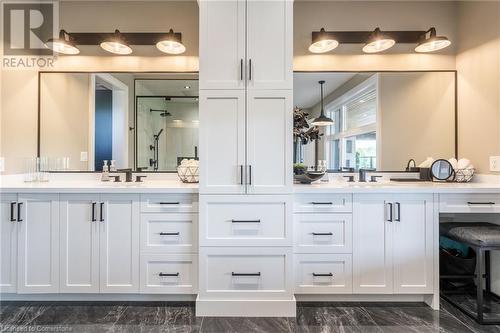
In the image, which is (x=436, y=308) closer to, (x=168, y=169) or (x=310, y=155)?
(x=310, y=155)

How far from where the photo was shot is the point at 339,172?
272 centimetres

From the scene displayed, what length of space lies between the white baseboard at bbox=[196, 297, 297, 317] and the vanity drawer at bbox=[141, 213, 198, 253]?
405 mm

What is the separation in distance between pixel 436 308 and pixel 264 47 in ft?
7.62

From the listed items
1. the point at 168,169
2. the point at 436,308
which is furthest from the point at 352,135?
the point at 168,169

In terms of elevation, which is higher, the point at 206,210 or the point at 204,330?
the point at 206,210

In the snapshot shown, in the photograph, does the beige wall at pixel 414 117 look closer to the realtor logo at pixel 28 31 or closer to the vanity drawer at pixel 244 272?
the vanity drawer at pixel 244 272

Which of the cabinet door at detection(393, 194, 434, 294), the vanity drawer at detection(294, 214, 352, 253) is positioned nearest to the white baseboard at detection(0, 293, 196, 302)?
the vanity drawer at detection(294, 214, 352, 253)

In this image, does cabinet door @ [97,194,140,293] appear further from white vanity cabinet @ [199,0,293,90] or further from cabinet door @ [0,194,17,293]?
white vanity cabinet @ [199,0,293,90]

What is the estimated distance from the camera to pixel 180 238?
6.84ft

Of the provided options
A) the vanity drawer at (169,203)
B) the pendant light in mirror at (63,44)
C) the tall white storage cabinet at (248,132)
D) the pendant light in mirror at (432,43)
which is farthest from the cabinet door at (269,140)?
the pendant light in mirror at (63,44)

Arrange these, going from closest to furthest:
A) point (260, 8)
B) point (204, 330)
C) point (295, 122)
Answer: point (204, 330) < point (260, 8) < point (295, 122)

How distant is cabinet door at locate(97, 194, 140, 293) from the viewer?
2080 mm

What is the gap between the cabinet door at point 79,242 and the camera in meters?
2.08

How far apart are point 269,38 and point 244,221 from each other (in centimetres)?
132
